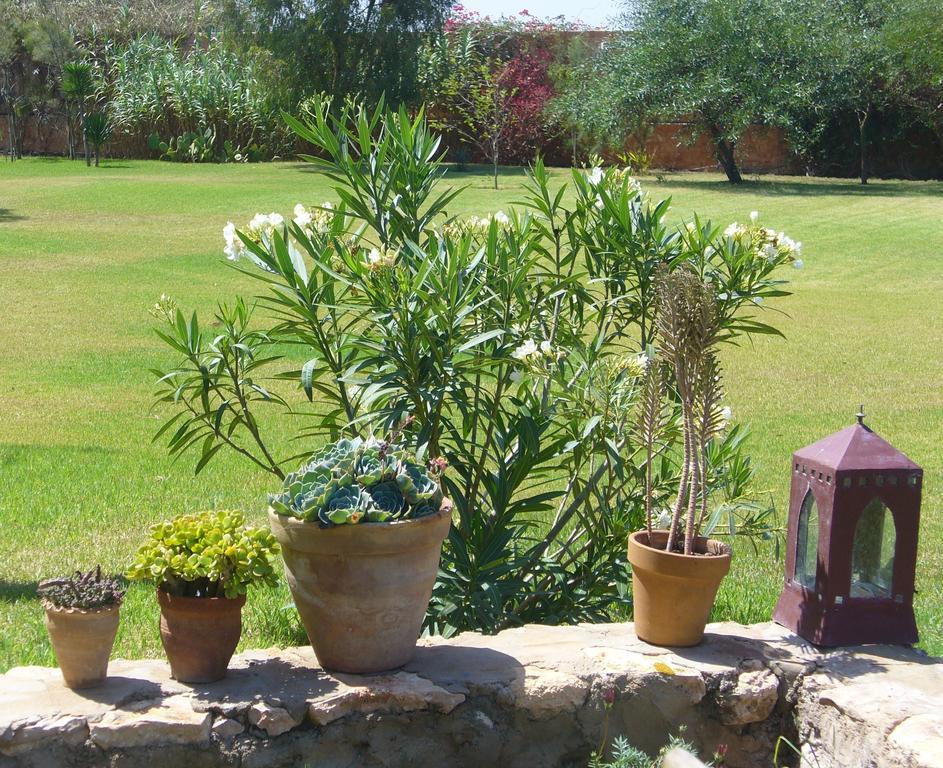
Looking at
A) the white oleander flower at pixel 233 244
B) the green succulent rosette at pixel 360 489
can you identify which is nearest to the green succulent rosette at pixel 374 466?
the green succulent rosette at pixel 360 489

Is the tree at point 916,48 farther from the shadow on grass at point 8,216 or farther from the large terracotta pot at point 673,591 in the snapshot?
the large terracotta pot at point 673,591

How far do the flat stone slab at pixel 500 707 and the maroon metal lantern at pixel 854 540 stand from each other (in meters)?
0.09

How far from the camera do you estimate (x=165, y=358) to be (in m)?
10.6

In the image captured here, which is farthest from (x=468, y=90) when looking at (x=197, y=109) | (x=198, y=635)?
(x=198, y=635)

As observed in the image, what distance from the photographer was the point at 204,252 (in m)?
17.1

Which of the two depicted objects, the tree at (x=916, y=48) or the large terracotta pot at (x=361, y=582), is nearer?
the large terracotta pot at (x=361, y=582)

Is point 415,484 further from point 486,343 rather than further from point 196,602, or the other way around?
point 486,343

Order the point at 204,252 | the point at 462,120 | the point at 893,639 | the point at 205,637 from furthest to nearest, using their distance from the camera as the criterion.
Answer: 1. the point at 462,120
2. the point at 204,252
3. the point at 893,639
4. the point at 205,637

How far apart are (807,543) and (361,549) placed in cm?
143

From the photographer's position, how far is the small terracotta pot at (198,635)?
3.09 meters

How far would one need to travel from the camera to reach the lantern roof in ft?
11.3

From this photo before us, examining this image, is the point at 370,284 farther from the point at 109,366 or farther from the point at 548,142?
the point at 548,142

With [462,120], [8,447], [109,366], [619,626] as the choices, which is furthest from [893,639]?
[462,120]

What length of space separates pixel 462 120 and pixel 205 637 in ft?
88.2
